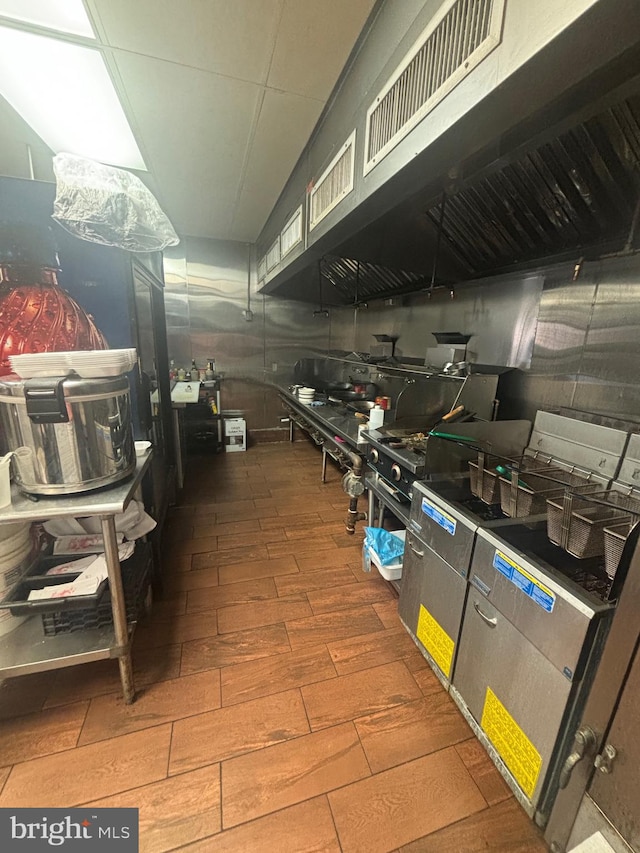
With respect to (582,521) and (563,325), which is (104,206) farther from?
(563,325)

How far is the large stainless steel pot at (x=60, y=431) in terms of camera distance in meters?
1.02

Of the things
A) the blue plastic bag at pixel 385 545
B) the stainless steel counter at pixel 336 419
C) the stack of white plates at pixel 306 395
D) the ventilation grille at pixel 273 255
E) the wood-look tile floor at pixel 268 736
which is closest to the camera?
the wood-look tile floor at pixel 268 736

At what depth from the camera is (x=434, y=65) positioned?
90 cm

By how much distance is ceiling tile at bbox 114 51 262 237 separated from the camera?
1.48 m

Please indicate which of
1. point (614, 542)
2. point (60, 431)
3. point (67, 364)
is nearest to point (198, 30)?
point (67, 364)

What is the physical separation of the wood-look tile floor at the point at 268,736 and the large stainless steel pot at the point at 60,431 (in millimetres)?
864

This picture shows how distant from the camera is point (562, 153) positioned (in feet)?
4.03

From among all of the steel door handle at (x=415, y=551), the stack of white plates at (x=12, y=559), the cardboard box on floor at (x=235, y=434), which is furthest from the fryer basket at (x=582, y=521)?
the cardboard box on floor at (x=235, y=434)

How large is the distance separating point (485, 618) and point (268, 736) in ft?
2.83

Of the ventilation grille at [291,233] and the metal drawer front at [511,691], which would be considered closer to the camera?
the metal drawer front at [511,691]

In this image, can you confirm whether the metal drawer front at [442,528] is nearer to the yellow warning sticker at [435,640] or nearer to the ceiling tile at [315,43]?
the yellow warning sticker at [435,640]

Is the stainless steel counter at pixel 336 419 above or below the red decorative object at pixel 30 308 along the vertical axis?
below

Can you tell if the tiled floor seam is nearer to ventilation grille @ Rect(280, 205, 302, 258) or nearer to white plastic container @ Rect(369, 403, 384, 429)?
white plastic container @ Rect(369, 403, 384, 429)

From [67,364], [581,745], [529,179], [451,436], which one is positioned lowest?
[581,745]
